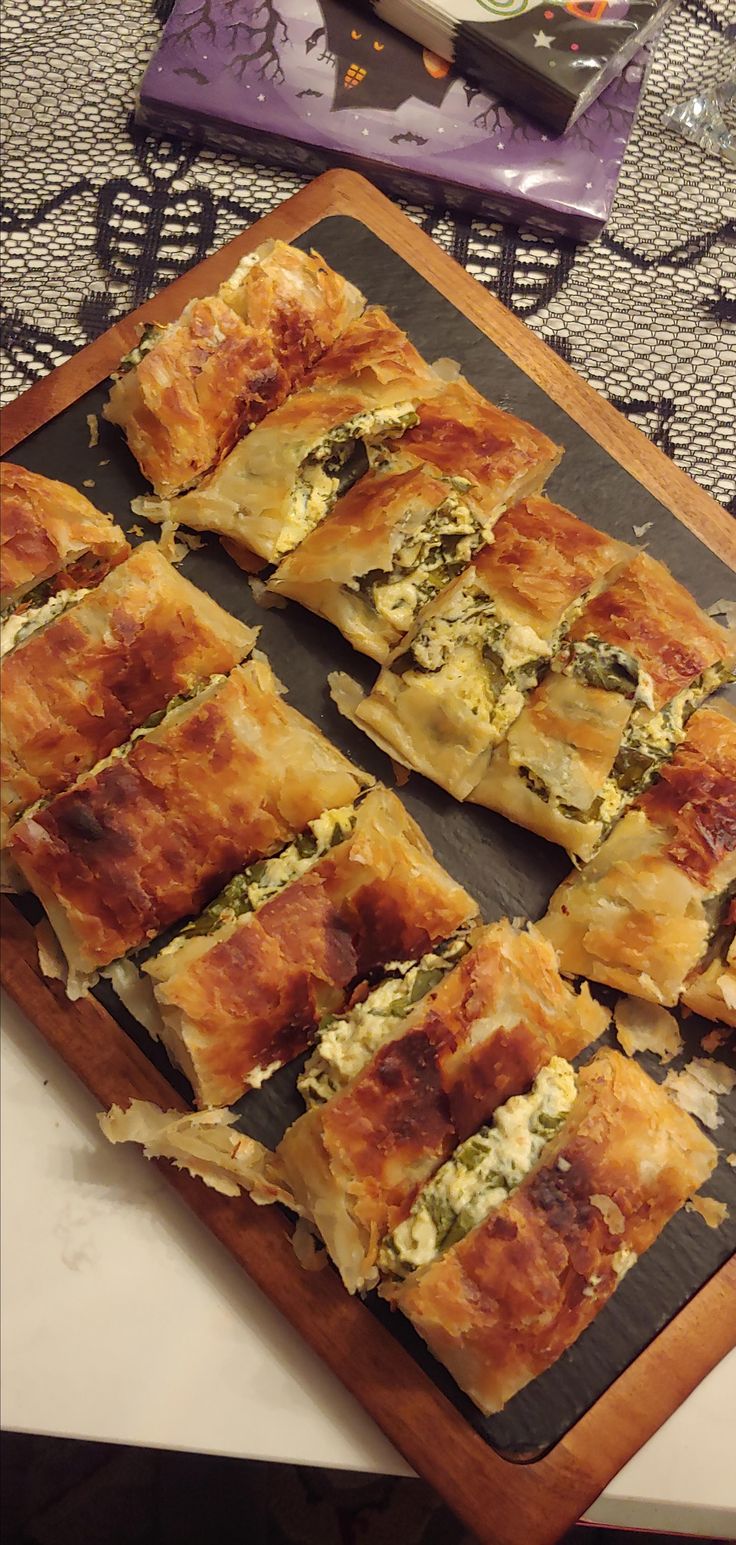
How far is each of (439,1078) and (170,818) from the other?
72 centimetres

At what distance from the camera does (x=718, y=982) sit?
2.21 m

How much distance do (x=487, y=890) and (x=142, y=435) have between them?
1273mm

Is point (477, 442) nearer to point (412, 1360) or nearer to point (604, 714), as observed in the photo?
point (604, 714)

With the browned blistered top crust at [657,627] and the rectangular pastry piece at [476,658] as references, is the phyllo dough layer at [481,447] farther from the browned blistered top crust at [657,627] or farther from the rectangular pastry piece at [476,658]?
the browned blistered top crust at [657,627]

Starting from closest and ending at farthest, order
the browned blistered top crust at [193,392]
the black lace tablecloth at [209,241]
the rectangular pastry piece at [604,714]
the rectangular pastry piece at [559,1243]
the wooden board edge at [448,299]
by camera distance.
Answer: the rectangular pastry piece at [559,1243] < the rectangular pastry piece at [604,714] < the browned blistered top crust at [193,392] < the wooden board edge at [448,299] < the black lace tablecloth at [209,241]

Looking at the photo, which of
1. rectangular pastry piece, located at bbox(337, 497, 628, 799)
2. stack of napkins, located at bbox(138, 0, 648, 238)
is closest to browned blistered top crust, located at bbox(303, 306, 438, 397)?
rectangular pastry piece, located at bbox(337, 497, 628, 799)

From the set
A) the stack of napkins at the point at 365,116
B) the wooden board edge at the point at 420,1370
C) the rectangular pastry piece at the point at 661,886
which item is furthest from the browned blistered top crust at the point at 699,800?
the stack of napkins at the point at 365,116

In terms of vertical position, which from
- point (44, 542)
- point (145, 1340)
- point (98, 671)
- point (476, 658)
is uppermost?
point (476, 658)

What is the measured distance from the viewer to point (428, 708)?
91.0 inches

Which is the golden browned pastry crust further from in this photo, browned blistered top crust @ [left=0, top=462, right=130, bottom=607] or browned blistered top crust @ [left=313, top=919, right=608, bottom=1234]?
browned blistered top crust @ [left=313, top=919, right=608, bottom=1234]

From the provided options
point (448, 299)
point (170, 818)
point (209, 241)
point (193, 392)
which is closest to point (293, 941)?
point (170, 818)

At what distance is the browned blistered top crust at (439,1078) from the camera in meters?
1.97

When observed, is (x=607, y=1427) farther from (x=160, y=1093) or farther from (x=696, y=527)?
(x=696, y=527)

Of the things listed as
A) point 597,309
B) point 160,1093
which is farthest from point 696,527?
point 160,1093
